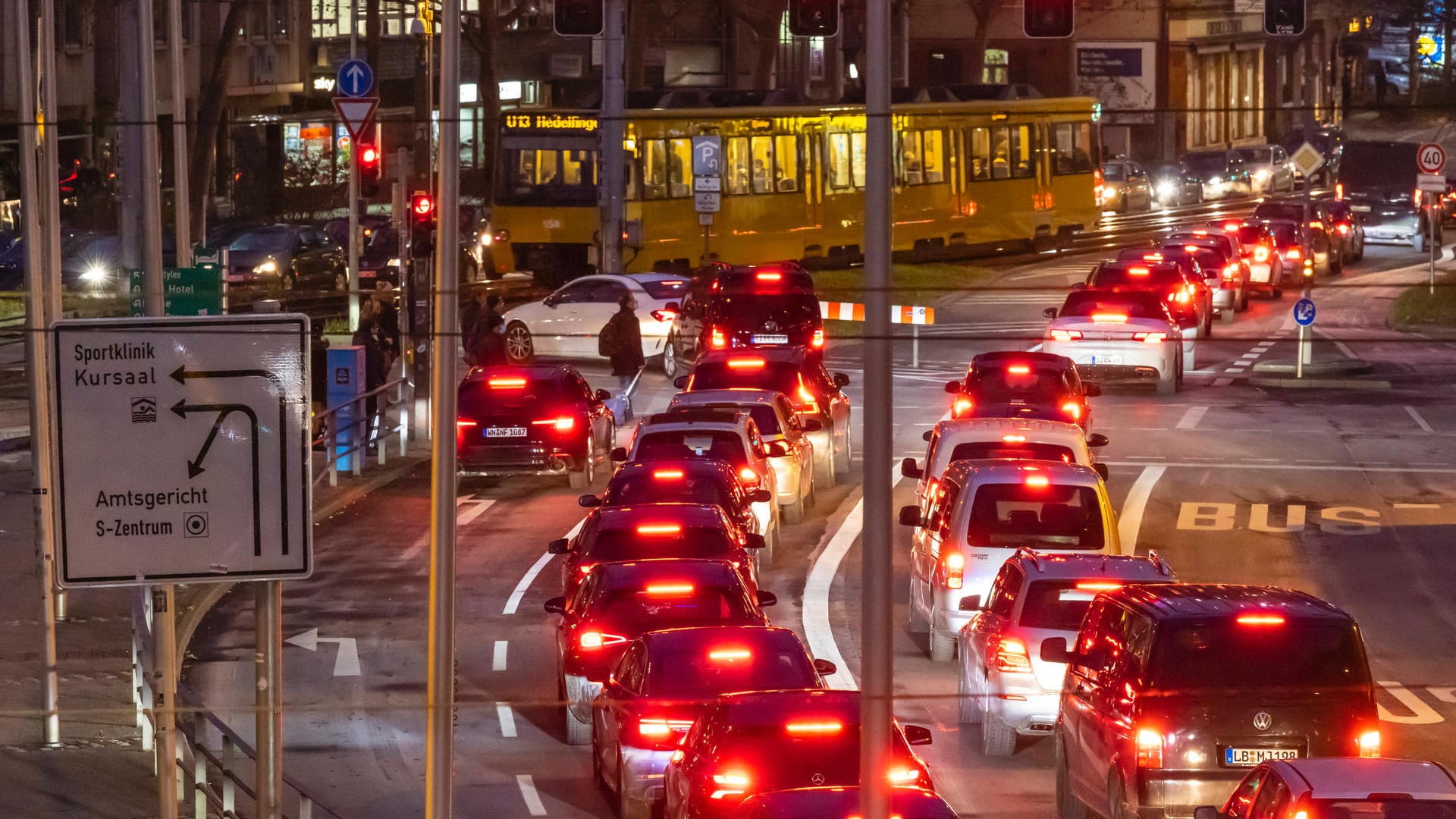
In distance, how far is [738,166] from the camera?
49.7 metres

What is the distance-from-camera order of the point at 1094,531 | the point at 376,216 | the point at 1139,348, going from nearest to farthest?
the point at 1094,531
the point at 1139,348
the point at 376,216

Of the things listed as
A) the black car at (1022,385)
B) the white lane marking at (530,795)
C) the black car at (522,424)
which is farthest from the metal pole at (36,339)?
the black car at (1022,385)

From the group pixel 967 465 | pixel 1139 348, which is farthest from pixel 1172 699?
pixel 1139 348

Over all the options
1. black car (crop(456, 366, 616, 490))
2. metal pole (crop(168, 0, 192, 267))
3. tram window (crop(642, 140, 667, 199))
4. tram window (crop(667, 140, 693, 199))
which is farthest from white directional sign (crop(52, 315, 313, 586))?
tram window (crop(667, 140, 693, 199))

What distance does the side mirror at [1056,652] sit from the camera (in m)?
14.0

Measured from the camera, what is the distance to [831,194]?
51312 millimetres

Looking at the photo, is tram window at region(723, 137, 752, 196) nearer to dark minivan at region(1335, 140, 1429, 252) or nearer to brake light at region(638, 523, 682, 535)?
dark minivan at region(1335, 140, 1429, 252)

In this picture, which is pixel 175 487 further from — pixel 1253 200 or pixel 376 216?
pixel 1253 200

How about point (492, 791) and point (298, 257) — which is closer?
point (492, 791)

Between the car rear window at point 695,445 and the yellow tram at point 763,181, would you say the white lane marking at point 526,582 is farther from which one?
the yellow tram at point 763,181

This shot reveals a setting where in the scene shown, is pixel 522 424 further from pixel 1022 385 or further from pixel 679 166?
pixel 679 166

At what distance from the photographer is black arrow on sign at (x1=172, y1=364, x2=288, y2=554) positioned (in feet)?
29.2

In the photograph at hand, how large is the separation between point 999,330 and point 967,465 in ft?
82.3

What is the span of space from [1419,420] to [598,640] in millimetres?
21154
